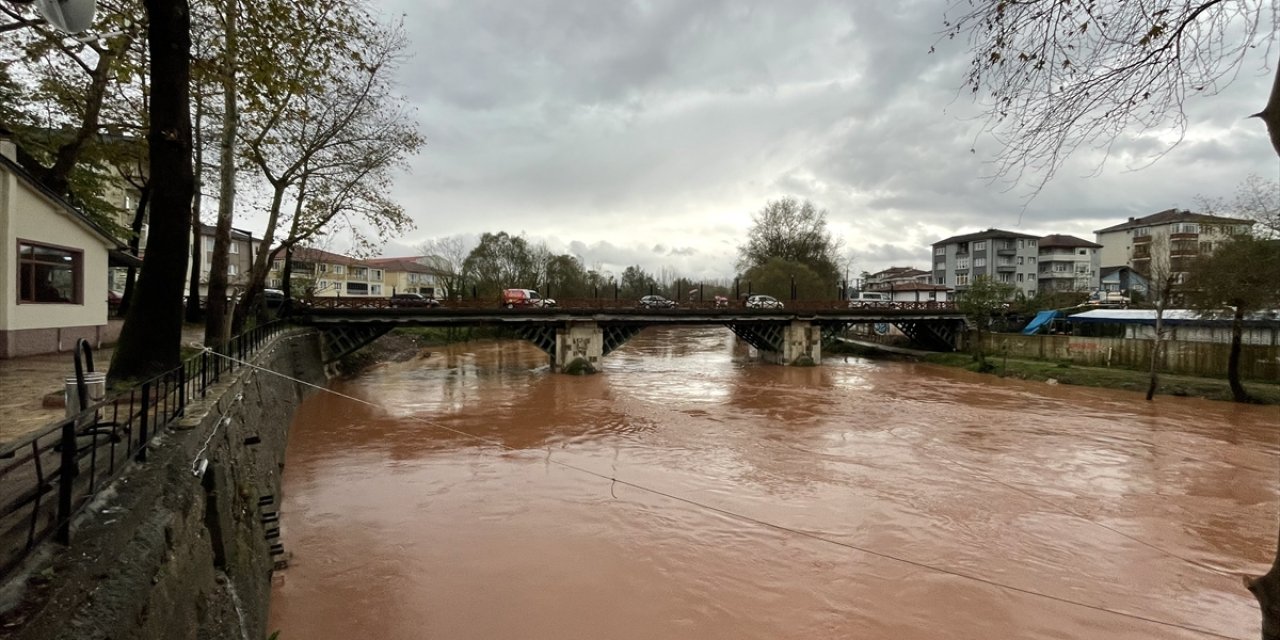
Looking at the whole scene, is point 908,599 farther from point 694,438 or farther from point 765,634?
point 694,438

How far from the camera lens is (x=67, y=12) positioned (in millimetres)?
4902

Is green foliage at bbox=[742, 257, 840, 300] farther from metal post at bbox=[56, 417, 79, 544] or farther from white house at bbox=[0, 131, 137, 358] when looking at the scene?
metal post at bbox=[56, 417, 79, 544]

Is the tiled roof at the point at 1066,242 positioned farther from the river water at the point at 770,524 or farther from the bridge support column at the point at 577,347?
the bridge support column at the point at 577,347

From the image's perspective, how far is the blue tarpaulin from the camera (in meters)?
47.2

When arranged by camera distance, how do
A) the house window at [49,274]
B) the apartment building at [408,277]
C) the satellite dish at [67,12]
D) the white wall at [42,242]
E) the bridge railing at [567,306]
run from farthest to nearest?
1. the apartment building at [408,277]
2. the bridge railing at [567,306]
3. the house window at [49,274]
4. the white wall at [42,242]
5. the satellite dish at [67,12]

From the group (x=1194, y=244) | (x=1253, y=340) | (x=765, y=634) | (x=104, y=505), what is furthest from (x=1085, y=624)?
(x=1253, y=340)

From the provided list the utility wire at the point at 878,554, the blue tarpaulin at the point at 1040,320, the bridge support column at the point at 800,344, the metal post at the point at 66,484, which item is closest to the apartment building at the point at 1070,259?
the blue tarpaulin at the point at 1040,320

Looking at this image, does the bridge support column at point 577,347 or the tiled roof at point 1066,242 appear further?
the tiled roof at point 1066,242

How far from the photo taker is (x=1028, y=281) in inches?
2975

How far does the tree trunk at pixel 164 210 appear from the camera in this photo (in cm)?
755

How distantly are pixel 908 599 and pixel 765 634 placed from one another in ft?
8.18

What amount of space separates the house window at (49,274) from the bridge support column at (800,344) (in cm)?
3715

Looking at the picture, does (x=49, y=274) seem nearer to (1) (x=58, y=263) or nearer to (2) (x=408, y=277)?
(1) (x=58, y=263)

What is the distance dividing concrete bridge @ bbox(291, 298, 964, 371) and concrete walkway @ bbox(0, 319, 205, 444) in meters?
16.9
